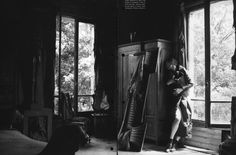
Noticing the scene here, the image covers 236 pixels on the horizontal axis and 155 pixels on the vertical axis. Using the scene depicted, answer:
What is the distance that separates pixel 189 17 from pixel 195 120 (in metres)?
1.88

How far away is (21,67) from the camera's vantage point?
1.03 meters

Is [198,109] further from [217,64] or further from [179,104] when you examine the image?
[217,64]

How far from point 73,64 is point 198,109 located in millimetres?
3528

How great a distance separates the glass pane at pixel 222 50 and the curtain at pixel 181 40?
45 cm

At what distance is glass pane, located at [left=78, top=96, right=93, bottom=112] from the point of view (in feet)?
3.61

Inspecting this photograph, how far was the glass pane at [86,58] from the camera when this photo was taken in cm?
109

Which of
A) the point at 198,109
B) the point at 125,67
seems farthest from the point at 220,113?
the point at 125,67

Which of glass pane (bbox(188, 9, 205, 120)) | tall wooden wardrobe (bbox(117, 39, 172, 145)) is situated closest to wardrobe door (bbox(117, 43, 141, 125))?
tall wooden wardrobe (bbox(117, 39, 172, 145))

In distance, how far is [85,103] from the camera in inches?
44.8

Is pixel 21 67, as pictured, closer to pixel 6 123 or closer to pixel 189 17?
pixel 6 123

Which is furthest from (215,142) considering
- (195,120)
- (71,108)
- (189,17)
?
(71,108)

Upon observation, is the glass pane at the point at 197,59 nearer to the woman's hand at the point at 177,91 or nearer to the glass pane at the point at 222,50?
the glass pane at the point at 222,50

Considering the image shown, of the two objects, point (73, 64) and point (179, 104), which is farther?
point (179, 104)

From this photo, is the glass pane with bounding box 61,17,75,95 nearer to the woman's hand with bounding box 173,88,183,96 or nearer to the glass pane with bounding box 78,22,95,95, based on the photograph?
the glass pane with bounding box 78,22,95,95
